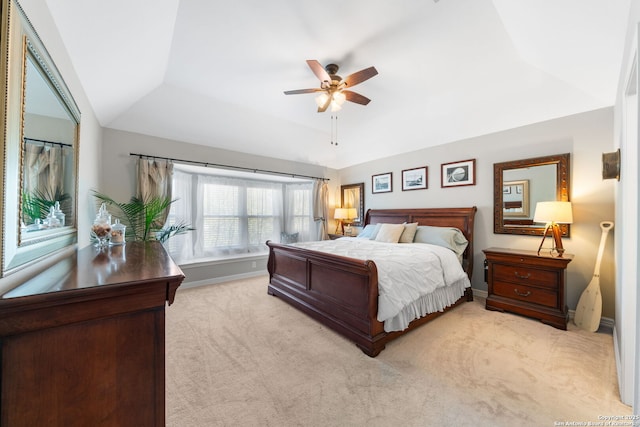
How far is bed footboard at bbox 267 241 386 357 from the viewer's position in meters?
2.14

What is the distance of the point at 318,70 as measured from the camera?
93.4 inches

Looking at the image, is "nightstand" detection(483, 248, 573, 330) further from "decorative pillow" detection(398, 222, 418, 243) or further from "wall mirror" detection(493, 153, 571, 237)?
"decorative pillow" detection(398, 222, 418, 243)

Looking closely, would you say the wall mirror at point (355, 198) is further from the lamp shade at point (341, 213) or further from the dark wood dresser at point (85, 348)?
the dark wood dresser at point (85, 348)

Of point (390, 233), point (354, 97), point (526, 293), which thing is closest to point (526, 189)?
point (526, 293)

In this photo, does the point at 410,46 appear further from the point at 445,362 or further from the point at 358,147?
the point at 445,362

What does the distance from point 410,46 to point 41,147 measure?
301cm

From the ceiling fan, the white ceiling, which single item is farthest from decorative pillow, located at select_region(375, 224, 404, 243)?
the ceiling fan

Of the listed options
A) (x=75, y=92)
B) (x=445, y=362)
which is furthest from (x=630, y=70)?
(x=75, y=92)

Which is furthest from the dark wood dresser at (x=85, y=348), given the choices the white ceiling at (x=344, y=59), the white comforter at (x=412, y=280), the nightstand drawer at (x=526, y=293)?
the nightstand drawer at (x=526, y=293)

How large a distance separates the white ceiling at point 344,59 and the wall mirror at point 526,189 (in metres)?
0.58

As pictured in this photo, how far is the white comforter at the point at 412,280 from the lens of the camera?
7.15 ft

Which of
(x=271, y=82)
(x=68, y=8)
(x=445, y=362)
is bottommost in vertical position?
(x=445, y=362)

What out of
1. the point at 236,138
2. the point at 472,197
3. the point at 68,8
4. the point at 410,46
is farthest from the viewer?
the point at 236,138

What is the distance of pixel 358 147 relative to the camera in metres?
5.09
